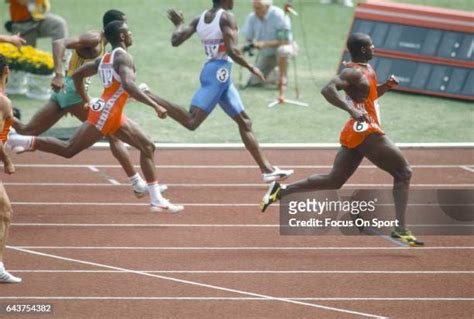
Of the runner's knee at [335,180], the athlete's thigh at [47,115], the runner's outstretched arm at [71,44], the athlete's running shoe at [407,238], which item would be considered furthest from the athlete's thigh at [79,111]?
the athlete's running shoe at [407,238]

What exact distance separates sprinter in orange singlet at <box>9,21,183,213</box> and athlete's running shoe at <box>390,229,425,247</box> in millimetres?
2391

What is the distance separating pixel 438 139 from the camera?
59.0 ft

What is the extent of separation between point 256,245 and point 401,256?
134cm

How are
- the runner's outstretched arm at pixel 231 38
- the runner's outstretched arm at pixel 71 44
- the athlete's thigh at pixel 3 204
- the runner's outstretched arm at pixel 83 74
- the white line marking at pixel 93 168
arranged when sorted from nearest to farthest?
the athlete's thigh at pixel 3 204 → the runner's outstretched arm at pixel 83 74 → the runner's outstretched arm at pixel 71 44 → the runner's outstretched arm at pixel 231 38 → the white line marking at pixel 93 168

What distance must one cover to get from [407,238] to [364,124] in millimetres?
1100

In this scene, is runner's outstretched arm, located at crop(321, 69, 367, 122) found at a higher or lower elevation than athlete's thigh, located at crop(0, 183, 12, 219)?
higher

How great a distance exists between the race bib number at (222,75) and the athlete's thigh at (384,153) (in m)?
2.85

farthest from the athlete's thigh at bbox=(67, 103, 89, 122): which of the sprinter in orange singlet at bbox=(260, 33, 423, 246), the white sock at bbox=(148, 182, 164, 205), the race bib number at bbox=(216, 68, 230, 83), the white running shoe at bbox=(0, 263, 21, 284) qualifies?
the white running shoe at bbox=(0, 263, 21, 284)

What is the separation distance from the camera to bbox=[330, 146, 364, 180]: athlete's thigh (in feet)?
41.4

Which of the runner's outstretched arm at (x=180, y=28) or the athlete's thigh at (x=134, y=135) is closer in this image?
the athlete's thigh at (x=134, y=135)

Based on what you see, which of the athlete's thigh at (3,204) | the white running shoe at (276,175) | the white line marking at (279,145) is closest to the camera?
the athlete's thigh at (3,204)

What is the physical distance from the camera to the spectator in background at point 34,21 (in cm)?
2095

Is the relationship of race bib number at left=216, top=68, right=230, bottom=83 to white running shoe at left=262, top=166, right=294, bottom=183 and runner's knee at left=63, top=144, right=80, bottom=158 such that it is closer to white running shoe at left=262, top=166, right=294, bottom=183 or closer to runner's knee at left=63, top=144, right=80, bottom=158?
white running shoe at left=262, top=166, right=294, bottom=183

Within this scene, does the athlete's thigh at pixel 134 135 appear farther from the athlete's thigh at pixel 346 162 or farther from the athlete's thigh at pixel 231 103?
the athlete's thigh at pixel 346 162
